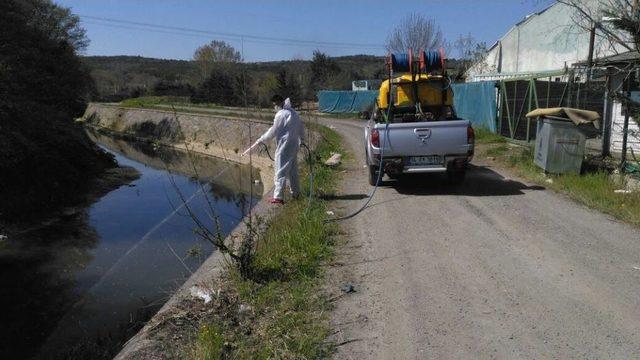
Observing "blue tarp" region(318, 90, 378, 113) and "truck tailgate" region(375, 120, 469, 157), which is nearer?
"truck tailgate" region(375, 120, 469, 157)

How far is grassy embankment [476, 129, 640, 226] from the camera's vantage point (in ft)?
29.3

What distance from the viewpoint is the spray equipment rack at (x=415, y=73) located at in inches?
473

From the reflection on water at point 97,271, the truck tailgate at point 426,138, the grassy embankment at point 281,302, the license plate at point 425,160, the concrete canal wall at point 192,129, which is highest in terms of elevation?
the truck tailgate at point 426,138

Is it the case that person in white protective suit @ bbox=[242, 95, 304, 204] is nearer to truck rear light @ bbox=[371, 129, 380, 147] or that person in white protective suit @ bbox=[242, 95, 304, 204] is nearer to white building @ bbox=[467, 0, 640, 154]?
truck rear light @ bbox=[371, 129, 380, 147]

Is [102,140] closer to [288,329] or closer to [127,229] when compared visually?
[127,229]

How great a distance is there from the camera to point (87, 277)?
12.2 m

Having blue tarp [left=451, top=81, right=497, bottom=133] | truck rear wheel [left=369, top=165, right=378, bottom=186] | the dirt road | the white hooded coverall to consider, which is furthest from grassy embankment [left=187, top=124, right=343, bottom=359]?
blue tarp [left=451, top=81, right=497, bottom=133]

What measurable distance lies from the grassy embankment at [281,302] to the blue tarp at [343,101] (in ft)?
124

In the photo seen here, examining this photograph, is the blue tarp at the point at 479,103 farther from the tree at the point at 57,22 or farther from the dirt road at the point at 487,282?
the tree at the point at 57,22

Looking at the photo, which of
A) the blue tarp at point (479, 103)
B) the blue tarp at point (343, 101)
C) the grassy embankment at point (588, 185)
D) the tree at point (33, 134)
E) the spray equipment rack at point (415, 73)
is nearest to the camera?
the grassy embankment at point (588, 185)

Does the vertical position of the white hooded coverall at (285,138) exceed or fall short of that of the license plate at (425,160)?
it exceeds it

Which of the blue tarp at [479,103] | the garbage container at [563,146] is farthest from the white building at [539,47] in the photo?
the garbage container at [563,146]

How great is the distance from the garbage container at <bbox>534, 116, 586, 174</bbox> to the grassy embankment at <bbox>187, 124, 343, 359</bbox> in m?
5.64

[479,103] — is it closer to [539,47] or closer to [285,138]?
[539,47]
